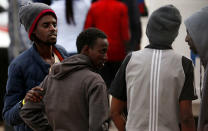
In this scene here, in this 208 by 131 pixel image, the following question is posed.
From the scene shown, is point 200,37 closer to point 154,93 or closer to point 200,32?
point 200,32

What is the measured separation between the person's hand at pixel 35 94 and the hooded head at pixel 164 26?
2.56 ft

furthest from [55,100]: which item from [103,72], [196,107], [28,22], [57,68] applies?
[103,72]

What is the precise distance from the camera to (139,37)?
7234 millimetres

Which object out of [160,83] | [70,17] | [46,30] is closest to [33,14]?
[46,30]

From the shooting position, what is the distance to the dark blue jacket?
4000 millimetres

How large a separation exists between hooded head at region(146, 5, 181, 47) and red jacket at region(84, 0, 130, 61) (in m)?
2.80

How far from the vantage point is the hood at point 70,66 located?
3.70 metres

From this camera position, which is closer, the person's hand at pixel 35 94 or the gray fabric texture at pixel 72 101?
the gray fabric texture at pixel 72 101

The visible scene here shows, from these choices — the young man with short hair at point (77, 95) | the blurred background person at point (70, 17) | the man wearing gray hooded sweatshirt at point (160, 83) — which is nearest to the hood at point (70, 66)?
the young man with short hair at point (77, 95)

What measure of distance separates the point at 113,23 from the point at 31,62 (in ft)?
9.12

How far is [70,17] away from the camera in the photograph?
243 inches

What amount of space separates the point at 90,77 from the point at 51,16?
2.41 ft

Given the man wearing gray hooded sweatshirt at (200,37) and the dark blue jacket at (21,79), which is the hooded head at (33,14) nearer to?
the dark blue jacket at (21,79)

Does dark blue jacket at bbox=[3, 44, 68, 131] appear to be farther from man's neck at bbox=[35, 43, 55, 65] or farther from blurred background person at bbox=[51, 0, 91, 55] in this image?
blurred background person at bbox=[51, 0, 91, 55]
